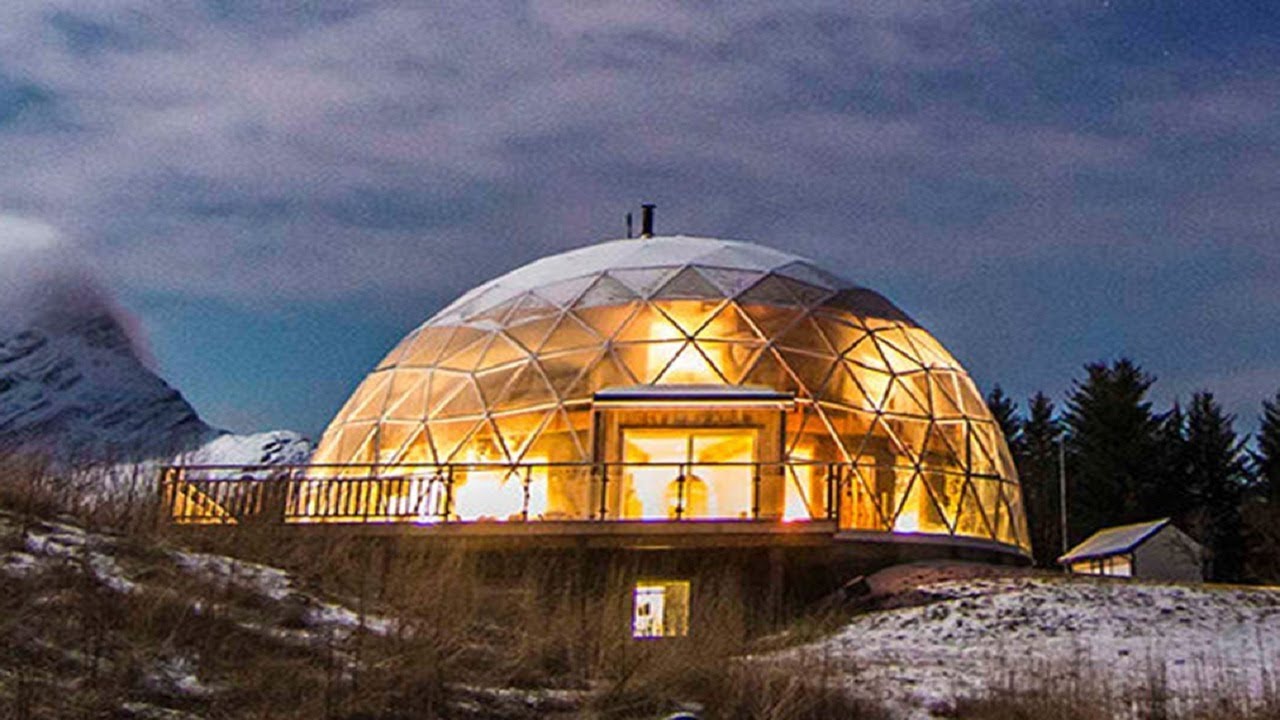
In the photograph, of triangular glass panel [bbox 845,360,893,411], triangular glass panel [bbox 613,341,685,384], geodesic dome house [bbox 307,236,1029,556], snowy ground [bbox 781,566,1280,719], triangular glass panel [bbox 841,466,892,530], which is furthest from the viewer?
triangular glass panel [bbox 845,360,893,411]

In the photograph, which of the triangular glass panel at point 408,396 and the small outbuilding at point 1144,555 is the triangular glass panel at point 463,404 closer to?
the triangular glass panel at point 408,396

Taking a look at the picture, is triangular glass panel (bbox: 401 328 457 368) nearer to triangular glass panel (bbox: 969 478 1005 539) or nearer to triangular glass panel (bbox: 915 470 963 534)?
triangular glass panel (bbox: 915 470 963 534)

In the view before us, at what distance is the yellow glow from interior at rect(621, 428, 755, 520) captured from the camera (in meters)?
18.6

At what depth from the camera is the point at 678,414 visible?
765 inches

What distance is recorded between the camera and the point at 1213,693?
1163 cm

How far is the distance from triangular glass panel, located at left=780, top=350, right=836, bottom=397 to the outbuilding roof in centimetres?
1210

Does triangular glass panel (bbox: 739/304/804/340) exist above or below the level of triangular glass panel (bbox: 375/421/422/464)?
above

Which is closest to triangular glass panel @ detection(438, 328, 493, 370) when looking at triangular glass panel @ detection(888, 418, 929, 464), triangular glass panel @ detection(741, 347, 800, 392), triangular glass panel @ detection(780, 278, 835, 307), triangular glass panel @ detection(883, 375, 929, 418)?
triangular glass panel @ detection(741, 347, 800, 392)

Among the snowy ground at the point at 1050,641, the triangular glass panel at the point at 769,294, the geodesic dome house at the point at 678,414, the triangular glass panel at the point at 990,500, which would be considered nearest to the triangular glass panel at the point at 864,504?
the geodesic dome house at the point at 678,414

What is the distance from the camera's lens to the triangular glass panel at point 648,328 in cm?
2092

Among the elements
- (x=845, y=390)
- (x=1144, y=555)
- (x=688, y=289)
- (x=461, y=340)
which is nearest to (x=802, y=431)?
(x=845, y=390)

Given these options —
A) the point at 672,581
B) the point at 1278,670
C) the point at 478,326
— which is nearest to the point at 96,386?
the point at 478,326

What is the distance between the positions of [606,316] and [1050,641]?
917cm

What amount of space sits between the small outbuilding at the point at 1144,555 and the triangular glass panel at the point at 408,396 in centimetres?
1484
